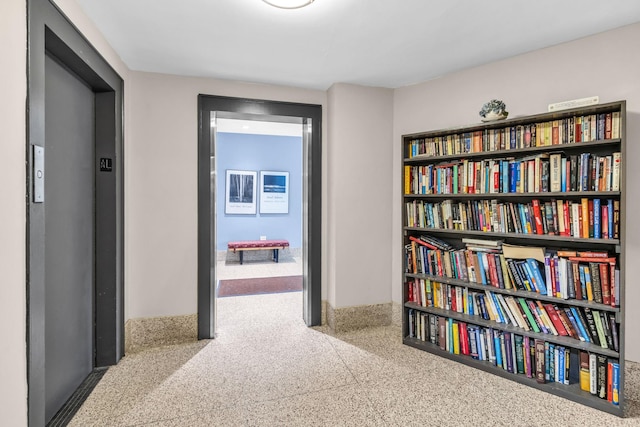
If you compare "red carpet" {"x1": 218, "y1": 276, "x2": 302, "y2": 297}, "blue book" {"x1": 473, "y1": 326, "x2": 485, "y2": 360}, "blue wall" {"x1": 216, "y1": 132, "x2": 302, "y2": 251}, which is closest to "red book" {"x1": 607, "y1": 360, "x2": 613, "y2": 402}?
"blue book" {"x1": 473, "y1": 326, "x2": 485, "y2": 360}

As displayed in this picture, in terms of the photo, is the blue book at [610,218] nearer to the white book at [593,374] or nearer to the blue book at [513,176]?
the blue book at [513,176]

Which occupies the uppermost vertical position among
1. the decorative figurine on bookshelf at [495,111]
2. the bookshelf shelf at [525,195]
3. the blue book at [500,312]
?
the decorative figurine on bookshelf at [495,111]

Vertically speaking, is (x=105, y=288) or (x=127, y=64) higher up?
(x=127, y=64)

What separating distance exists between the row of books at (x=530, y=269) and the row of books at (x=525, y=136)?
764 millimetres

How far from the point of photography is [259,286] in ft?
15.5

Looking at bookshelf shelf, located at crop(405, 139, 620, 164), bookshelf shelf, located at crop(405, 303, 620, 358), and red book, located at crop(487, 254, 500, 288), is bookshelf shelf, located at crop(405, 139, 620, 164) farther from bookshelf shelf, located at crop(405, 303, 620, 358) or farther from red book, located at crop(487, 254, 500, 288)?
bookshelf shelf, located at crop(405, 303, 620, 358)

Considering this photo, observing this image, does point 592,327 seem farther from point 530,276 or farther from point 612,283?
point 530,276

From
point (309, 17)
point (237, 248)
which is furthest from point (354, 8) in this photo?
point (237, 248)

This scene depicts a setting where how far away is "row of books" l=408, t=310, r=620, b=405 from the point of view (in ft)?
6.40

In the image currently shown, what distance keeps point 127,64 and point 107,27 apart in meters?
0.57

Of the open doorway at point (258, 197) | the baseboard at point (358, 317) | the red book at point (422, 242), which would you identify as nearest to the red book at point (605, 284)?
the red book at point (422, 242)

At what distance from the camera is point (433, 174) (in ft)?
8.98

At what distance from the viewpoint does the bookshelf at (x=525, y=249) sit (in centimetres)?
195

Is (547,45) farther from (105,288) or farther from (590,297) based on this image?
(105,288)
